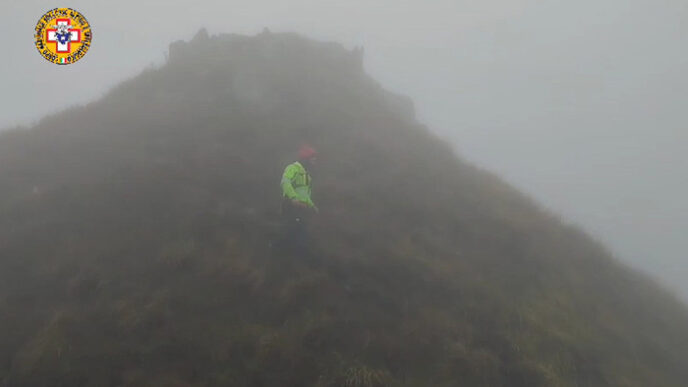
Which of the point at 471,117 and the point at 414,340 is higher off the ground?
the point at 414,340

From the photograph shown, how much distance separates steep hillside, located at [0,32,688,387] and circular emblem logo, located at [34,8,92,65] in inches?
98.5

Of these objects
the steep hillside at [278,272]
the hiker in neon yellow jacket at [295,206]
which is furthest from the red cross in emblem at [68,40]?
the hiker in neon yellow jacket at [295,206]

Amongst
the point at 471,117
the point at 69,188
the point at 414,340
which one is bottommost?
the point at 471,117

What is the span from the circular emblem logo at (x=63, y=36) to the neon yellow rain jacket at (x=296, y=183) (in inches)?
449

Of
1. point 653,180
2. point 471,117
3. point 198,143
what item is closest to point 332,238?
point 198,143

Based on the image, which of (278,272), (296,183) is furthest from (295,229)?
(278,272)

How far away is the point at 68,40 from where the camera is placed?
16.4m

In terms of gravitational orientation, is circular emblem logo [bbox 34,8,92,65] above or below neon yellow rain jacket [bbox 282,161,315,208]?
above

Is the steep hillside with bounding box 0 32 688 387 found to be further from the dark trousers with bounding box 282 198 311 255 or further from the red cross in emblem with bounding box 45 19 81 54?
the red cross in emblem with bounding box 45 19 81 54

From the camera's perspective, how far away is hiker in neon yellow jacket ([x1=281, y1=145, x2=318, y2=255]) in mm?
9805

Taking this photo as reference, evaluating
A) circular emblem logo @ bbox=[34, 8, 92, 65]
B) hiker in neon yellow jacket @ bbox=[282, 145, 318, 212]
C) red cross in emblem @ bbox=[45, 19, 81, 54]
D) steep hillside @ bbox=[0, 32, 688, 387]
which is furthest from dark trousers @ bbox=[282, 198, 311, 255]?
red cross in emblem @ bbox=[45, 19, 81, 54]

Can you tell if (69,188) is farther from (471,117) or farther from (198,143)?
(471,117)

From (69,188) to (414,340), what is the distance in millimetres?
10250

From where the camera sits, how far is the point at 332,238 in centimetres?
1094
